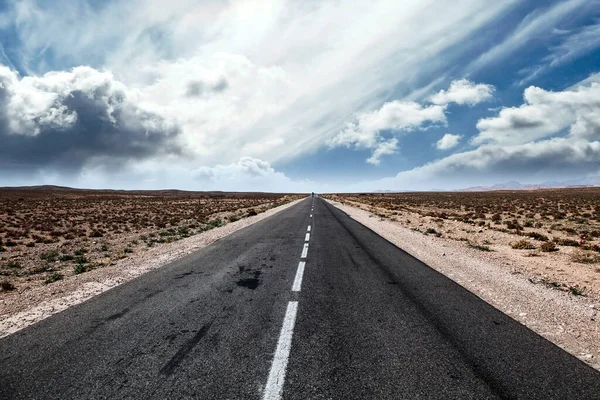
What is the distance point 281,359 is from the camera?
3.76m

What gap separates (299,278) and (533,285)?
18.1ft

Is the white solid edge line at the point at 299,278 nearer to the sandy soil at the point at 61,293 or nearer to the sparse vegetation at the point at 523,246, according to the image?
the sandy soil at the point at 61,293


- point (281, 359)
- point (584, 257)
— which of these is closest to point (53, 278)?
point (281, 359)

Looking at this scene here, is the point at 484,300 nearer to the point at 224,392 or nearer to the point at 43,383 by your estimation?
the point at 224,392

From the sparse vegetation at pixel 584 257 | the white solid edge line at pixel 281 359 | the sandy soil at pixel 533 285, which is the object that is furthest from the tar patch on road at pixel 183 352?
the sparse vegetation at pixel 584 257

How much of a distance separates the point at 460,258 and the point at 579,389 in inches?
297

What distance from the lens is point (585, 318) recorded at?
534 cm

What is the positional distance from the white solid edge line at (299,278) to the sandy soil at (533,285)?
12.3 ft

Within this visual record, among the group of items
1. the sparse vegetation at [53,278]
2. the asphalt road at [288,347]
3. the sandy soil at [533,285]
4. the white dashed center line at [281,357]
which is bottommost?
the sparse vegetation at [53,278]

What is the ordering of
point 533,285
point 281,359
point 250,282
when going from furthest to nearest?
1. point 533,285
2. point 250,282
3. point 281,359

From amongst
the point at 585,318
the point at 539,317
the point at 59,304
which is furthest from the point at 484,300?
the point at 59,304

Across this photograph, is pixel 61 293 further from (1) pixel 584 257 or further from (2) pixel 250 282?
(1) pixel 584 257

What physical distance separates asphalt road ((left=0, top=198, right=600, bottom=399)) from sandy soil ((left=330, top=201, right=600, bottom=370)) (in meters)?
0.44

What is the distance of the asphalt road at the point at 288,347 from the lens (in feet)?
10.7
